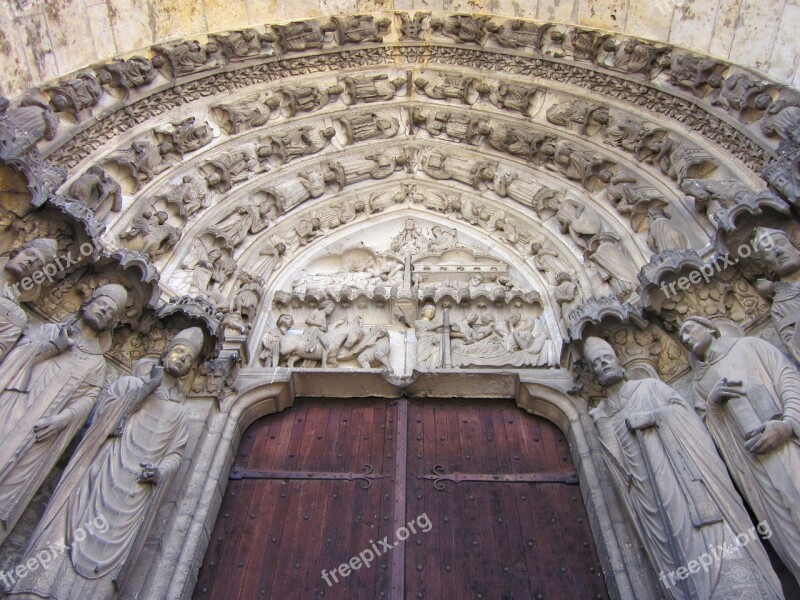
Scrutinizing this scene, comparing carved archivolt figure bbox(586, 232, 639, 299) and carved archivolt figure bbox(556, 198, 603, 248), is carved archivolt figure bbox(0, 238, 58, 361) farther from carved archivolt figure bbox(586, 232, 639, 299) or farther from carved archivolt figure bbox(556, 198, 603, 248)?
carved archivolt figure bbox(556, 198, 603, 248)

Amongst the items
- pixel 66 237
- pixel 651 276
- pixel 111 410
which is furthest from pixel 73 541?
pixel 651 276

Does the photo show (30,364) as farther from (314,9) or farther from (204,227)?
(314,9)

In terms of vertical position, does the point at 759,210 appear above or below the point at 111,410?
above

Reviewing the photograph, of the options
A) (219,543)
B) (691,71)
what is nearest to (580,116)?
(691,71)

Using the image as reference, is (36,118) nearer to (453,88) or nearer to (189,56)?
(189,56)

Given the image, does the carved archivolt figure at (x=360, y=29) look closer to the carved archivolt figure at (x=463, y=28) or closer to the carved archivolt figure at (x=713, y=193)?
the carved archivolt figure at (x=463, y=28)

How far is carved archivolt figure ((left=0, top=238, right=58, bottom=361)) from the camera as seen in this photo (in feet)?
12.2

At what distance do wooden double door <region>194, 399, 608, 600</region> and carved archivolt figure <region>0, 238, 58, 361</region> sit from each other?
1.84 meters

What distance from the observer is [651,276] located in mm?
4625

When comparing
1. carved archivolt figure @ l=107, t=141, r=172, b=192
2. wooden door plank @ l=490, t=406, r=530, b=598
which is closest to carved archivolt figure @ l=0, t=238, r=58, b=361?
carved archivolt figure @ l=107, t=141, r=172, b=192

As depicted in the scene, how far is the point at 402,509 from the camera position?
441 centimetres

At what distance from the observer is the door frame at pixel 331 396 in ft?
12.3

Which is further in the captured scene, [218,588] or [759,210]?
[759,210]

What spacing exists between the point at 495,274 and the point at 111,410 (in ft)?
13.1
